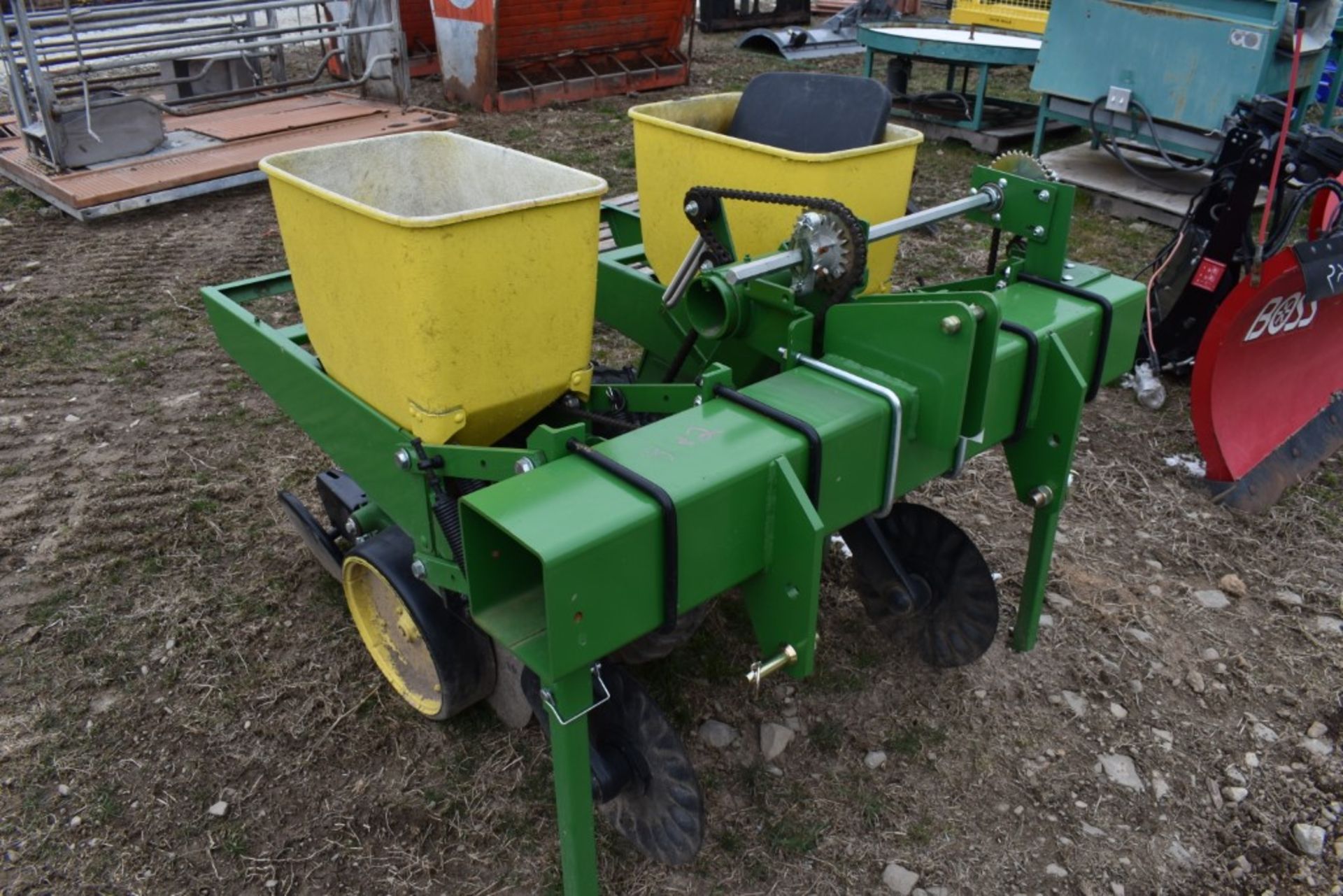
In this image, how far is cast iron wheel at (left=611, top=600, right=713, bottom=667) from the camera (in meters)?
2.27

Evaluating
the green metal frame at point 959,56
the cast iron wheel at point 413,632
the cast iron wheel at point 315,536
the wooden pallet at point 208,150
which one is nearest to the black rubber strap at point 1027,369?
the cast iron wheel at point 413,632

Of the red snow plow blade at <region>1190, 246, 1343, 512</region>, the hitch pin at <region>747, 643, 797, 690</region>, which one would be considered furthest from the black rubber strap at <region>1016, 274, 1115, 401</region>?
the red snow plow blade at <region>1190, 246, 1343, 512</region>

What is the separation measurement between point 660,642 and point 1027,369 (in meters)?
0.96

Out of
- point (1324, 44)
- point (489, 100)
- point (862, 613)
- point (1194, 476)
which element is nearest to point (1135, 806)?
point (862, 613)

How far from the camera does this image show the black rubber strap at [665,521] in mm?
1528

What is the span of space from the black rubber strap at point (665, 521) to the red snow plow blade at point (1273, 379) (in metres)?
2.40

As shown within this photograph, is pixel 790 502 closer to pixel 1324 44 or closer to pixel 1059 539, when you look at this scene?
pixel 1059 539

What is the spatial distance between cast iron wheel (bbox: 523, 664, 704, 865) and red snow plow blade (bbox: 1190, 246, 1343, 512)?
7.42ft

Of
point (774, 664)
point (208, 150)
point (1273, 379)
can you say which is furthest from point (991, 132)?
point (774, 664)

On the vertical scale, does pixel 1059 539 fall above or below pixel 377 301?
below

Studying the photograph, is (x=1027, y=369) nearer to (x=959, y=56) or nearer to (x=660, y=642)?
(x=660, y=642)

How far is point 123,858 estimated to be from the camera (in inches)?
85.0

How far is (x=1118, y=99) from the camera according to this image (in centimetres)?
593

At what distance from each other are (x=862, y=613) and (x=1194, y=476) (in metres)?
1.47
